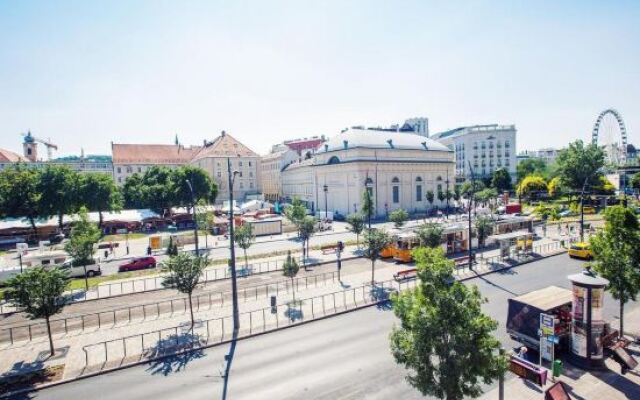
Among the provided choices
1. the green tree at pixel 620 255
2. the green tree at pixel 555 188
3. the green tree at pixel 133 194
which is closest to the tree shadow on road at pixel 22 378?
the green tree at pixel 620 255

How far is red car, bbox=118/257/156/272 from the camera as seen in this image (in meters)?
35.9

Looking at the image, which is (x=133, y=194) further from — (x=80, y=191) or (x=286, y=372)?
(x=286, y=372)

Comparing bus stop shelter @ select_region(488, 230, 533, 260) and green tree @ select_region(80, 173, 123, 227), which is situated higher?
green tree @ select_region(80, 173, 123, 227)

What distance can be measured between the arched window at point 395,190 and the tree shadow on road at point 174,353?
2476 inches

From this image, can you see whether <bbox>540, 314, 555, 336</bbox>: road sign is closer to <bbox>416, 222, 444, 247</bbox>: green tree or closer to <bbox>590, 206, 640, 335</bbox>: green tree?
<bbox>590, 206, 640, 335</bbox>: green tree

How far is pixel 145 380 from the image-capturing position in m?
15.1

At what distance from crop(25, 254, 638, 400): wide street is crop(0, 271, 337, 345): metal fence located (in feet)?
21.8

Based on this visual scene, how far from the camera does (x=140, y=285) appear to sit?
30.2m

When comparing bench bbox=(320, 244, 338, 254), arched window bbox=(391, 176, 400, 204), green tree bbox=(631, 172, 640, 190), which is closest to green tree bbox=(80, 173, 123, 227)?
bench bbox=(320, 244, 338, 254)

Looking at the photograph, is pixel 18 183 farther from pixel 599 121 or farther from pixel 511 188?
pixel 599 121

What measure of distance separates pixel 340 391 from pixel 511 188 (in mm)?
116312

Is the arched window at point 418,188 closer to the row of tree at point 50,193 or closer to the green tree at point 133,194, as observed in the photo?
the green tree at point 133,194

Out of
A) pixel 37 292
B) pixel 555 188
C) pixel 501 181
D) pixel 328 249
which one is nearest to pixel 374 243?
pixel 328 249

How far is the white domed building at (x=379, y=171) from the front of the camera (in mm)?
73812
